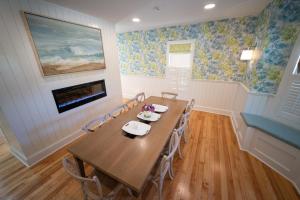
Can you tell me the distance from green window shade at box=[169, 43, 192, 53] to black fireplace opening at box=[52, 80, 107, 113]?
2247 millimetres

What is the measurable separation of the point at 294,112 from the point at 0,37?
4.09 meters

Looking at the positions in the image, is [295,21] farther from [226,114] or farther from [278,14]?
[226,114]

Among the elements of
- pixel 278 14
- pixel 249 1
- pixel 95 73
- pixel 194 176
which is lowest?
pixel 194 176

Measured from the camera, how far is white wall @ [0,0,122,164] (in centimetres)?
146

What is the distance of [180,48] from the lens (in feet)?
11.4

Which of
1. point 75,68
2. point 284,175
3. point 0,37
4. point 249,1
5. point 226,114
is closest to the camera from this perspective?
point 0,37

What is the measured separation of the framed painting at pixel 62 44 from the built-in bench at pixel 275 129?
124 inches

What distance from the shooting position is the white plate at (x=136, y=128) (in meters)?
1.38

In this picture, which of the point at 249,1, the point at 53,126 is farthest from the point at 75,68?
the point at 249,1

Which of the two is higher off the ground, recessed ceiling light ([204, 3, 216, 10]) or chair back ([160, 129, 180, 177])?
recessed ceiling light ([204, 3, 216, 10])

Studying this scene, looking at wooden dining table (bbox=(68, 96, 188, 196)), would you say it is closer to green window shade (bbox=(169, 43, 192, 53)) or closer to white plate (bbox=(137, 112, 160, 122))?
white plate (bbox=(137, 112, 160, 122))

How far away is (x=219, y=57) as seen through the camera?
3.07 meters

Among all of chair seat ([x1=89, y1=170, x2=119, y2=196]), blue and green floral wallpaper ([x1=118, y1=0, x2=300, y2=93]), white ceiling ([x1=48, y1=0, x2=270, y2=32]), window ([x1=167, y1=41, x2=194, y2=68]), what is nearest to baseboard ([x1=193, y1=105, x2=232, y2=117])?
blue and green floral wallpaper ([x1=118, y1=0, x2=300, y2=93])

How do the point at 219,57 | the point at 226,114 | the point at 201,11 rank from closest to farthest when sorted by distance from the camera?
the point at 201,11 → the point at 219,57 → the point at 226,114
